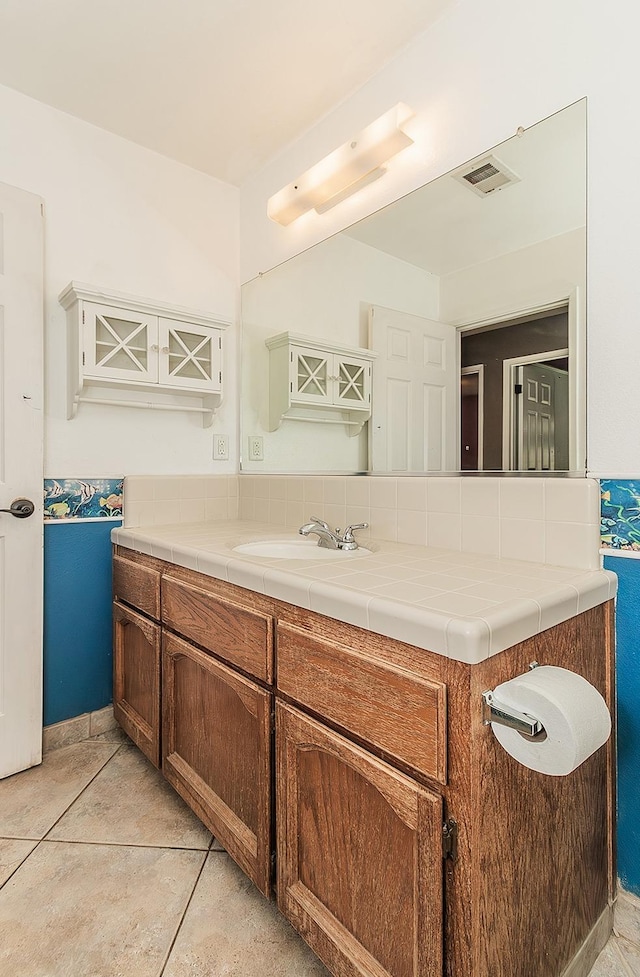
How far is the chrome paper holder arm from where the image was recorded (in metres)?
0.71

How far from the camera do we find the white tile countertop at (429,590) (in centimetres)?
78

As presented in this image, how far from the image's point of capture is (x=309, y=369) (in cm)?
201

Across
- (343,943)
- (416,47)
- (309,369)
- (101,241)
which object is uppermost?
(416,47)

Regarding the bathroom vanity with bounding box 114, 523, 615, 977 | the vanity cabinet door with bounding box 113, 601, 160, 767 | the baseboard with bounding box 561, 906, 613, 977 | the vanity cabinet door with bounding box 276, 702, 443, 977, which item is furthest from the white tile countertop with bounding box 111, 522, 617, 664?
the baseboard with bounding box 561, 906, 613, 977

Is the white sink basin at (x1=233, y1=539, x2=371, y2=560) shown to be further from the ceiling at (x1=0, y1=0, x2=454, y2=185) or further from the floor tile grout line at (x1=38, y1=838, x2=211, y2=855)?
the ceiling at (x1=0, y1=0, x2=454, y2=185)

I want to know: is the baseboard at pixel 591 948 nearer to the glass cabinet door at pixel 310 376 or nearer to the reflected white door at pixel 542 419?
the reflected white door at pixel 542 419

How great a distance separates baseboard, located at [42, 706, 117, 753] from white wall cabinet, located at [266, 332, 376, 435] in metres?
1.31

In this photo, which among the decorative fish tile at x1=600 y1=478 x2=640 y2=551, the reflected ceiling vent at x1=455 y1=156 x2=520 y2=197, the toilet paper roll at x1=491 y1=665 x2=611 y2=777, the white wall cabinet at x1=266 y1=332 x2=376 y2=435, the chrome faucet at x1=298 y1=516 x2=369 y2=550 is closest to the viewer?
the toilet paper roll at x1=491 y1=665 x2=611 y2=777

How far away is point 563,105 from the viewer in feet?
4.07

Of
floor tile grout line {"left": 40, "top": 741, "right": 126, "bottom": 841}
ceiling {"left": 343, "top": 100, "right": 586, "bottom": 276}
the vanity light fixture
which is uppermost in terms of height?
the vanity light fixture

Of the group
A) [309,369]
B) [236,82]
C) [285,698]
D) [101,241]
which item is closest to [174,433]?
[309,369]

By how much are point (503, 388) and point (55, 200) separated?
1.70 meters

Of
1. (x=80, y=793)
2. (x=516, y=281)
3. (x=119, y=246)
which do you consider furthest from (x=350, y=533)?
(x=119, y=246)

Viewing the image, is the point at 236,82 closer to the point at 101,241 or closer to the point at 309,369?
the point at 101,241
